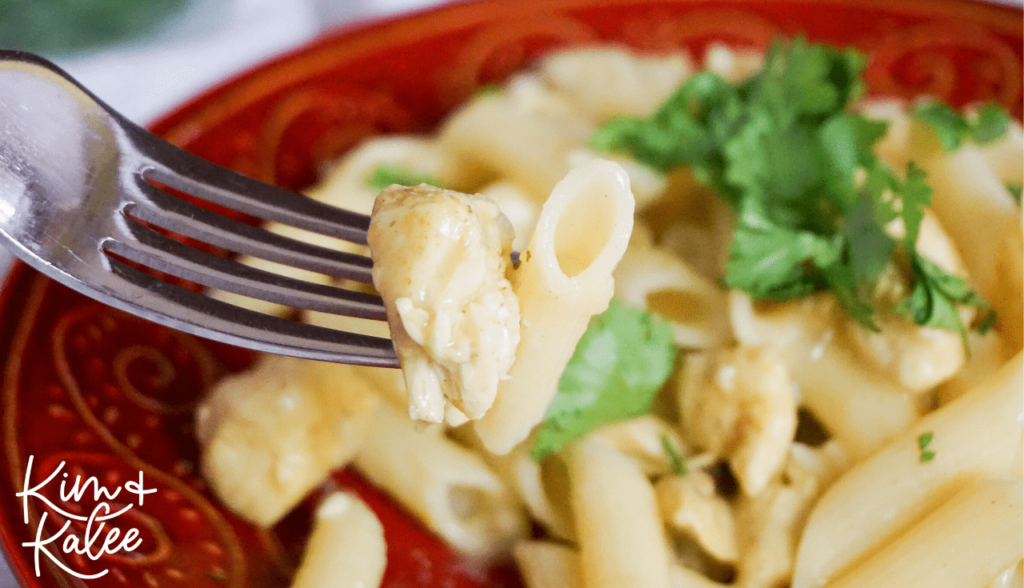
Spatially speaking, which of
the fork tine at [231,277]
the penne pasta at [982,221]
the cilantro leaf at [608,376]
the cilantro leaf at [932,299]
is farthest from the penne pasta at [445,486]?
the penne pasta at [982,221]

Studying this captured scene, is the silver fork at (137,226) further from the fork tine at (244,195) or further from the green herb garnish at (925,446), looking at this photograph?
the green herb garnish at (925,446)

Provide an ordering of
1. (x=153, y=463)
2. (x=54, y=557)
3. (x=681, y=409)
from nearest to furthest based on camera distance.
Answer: (x=54, y=557) → (x=153, y=463) → (x=681, y=409)

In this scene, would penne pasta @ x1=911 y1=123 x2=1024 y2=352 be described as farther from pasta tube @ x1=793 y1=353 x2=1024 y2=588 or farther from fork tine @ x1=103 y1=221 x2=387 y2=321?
fork tine @ x1=103 y1=221 x2=387 y2=321

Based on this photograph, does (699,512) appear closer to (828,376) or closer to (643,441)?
(643,441)

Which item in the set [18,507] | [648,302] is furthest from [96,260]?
[648,302]

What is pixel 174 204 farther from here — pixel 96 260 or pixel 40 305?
pixel 40 305

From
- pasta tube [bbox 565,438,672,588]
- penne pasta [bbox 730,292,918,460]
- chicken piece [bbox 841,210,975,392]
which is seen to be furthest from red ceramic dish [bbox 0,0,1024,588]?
chicken piece [bbox 841,210,975,392]

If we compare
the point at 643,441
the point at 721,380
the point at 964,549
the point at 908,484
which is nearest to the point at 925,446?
the point at 908,484
